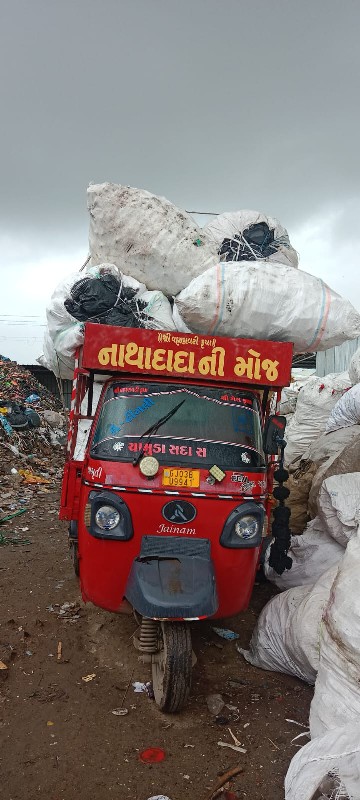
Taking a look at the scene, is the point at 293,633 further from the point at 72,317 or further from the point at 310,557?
the point at 72,317

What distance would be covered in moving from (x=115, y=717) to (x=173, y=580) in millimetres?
858

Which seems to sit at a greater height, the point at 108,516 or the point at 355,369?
the point at 355,369

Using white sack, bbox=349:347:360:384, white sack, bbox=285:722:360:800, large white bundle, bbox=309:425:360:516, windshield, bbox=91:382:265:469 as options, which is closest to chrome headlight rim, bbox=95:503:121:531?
windshield, bbox=91:382:265:469

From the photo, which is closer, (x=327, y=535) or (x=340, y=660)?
(x=340, y=660)

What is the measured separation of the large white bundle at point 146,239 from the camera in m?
5.63

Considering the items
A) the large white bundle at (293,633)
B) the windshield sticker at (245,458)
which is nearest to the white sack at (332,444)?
the windshield sticker at (245,458)

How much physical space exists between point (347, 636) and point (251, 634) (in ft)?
6.48

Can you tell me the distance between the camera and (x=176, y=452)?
3.84 meters

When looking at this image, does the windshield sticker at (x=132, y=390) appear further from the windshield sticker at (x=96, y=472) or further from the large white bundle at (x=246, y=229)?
the large white bundle at (x=246, y=229)

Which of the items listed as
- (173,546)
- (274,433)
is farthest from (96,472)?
(274,433)

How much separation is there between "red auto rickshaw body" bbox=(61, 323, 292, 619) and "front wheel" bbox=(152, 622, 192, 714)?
38 centimetres

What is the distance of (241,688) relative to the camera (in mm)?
3701

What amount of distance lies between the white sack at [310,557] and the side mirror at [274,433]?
1.13 meters

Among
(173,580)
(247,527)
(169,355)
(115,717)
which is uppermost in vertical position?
(169,355)
